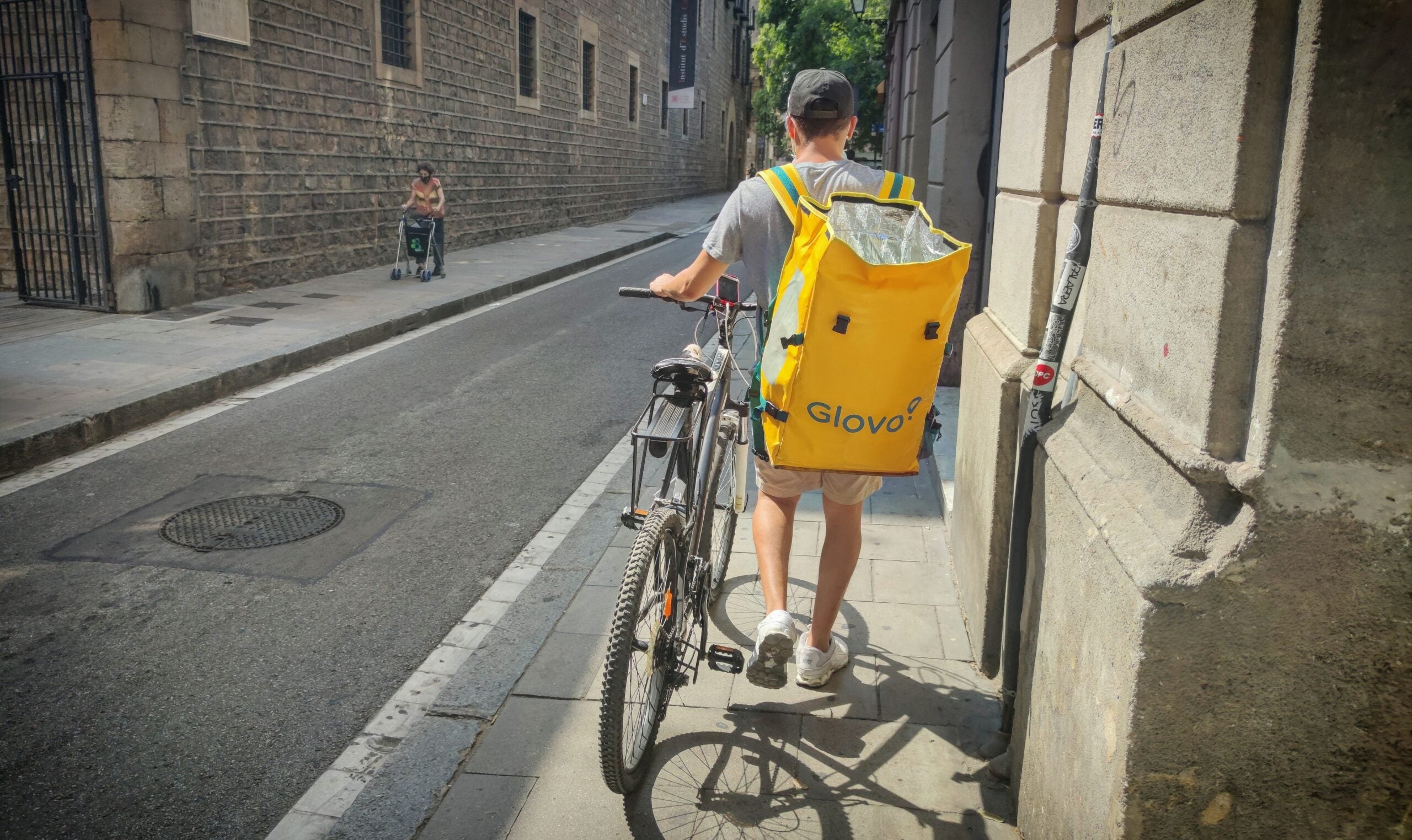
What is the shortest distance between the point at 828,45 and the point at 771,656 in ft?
88.4

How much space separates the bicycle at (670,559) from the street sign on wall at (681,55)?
112 ft

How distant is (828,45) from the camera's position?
2772 cm

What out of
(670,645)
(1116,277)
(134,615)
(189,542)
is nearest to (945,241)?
(1116,277)

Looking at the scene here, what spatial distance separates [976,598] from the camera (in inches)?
149

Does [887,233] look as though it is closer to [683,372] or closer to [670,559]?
[683,372]

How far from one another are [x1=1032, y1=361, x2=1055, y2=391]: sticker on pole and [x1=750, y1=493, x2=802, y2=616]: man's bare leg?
86 centimetres

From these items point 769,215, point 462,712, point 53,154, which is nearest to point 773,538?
point 769,215

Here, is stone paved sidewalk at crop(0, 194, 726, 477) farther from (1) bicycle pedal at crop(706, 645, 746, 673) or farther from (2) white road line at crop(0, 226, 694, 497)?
(1) bicycle pedal at crop(706, 645, 746, 673)

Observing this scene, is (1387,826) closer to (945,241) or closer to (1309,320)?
(1309,320)

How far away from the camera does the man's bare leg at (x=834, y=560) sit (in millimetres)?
3377

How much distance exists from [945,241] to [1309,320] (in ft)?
3.86

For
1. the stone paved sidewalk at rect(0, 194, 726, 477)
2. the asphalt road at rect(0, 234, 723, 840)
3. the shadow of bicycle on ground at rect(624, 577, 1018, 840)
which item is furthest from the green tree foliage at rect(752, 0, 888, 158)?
the shadow of bicycle on ground at rect(624, 577, 1018, 840)

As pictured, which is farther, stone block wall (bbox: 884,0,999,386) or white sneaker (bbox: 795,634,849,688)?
stone block wall (bbox: 884,0,999,386)

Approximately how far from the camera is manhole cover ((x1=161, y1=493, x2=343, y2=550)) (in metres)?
4.90
